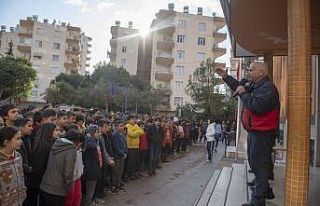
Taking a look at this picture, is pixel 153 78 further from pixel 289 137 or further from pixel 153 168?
pixel 289 137

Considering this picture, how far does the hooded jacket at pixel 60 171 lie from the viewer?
5.08 m

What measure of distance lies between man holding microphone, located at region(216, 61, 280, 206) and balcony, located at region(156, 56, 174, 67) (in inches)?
2276

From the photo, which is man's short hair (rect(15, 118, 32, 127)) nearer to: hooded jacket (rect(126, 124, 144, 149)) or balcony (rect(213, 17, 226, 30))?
hooded jacket (rect(126, 124, 144, 149))

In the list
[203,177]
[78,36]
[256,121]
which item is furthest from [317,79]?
[78,36]

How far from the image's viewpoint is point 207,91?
35.0 metres

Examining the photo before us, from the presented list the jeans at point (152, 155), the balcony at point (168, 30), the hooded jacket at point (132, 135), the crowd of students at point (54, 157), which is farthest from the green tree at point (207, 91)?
the balcony at point (168, 30)

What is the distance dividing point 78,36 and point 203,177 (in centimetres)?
7798

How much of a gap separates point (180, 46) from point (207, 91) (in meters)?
29.8

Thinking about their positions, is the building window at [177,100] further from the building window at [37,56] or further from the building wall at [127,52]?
the building window at [37,56]

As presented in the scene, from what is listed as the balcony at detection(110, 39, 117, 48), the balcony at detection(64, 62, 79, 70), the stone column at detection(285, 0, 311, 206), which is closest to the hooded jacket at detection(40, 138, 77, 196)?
the stone column at detection(285, 0, 311, 206)

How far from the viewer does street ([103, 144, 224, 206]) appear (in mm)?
8930

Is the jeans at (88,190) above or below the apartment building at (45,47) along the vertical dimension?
below

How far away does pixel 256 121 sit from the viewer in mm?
4789

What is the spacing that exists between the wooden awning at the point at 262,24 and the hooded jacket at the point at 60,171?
3521mm
